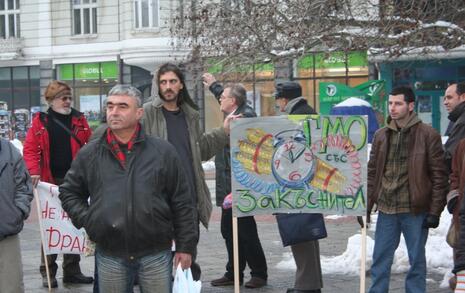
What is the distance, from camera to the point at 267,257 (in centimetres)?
989

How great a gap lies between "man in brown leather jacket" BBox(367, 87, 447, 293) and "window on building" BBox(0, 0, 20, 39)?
110ft

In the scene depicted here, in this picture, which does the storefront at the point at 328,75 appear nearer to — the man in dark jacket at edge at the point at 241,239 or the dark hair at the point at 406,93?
the man in dark jacket at edge at the point at 241,239

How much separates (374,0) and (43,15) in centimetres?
2749

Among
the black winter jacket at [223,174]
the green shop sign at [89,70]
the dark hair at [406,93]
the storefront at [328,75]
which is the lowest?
the black winter jacket at [223,174]

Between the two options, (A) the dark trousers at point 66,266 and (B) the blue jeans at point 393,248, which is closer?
(B) the blue jeans at point 393,248

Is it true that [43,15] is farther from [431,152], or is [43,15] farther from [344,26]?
[431,152]

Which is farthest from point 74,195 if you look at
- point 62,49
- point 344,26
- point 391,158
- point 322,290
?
point 62,49

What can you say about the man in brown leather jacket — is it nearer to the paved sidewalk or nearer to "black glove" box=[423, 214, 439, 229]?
"black glove" box=[423, 214, 439, 229]

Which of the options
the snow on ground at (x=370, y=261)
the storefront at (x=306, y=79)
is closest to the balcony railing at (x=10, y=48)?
the storefront at (x=306, y=79)

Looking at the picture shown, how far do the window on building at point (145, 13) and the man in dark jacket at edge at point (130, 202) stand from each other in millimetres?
29627

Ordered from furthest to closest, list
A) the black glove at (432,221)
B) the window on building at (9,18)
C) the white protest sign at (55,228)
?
the window on building at (9,18)
the white protest sign at (55,228)
the black glove at (432,221)

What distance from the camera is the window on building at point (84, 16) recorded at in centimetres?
3656

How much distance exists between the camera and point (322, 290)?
25.8ft

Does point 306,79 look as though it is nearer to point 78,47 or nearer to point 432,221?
point 78,47
